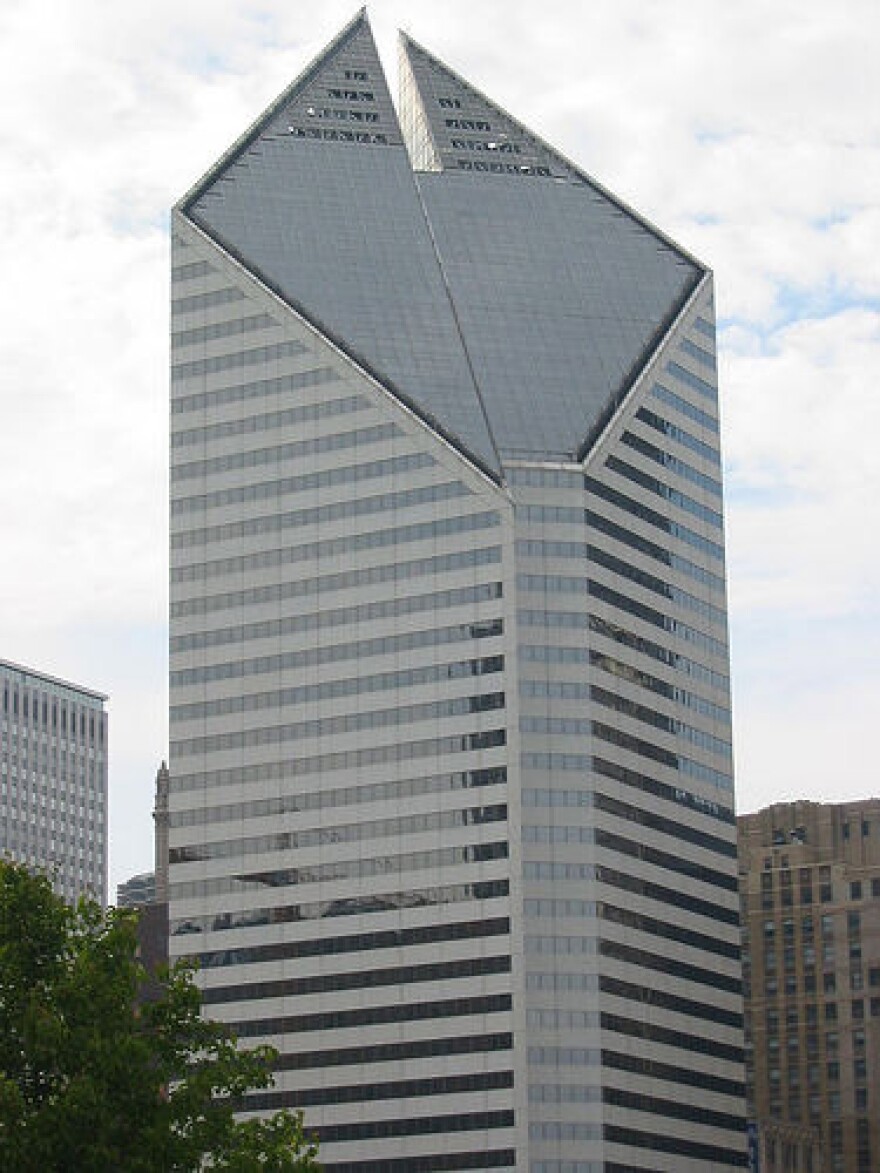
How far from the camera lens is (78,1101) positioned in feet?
277

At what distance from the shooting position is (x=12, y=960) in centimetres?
8869

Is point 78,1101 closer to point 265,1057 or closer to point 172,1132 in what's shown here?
point 172,1132

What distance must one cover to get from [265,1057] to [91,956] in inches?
304

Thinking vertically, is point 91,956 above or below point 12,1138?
above

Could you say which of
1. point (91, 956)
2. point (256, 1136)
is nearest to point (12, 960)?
point (91, 956)

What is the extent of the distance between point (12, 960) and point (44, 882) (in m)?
4.16

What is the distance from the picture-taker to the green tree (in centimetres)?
8456

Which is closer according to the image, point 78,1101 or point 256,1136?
point 78,1101

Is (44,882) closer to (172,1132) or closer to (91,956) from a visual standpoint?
(91,956)

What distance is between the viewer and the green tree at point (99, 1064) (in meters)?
84.6

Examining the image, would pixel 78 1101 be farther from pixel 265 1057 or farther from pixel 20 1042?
pixel 265 1057

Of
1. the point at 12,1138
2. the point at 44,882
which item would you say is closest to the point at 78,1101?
the point at 12,1138

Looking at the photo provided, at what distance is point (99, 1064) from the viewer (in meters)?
85.9

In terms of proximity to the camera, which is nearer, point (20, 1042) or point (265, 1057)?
point (20, 1042)
